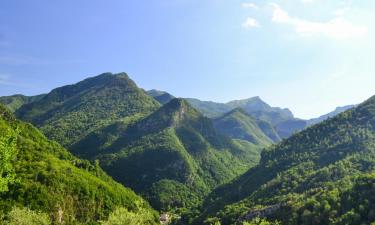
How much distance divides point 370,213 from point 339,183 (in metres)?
46.0

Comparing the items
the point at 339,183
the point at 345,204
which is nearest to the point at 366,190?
the point at 345,204

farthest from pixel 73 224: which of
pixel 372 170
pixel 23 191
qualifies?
pixel 372 170

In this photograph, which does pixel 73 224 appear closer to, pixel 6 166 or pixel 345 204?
pixel 345 204

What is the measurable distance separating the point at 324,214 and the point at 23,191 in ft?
395

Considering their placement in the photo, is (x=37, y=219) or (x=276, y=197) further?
(x=276, y=197)

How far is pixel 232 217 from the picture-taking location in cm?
19088

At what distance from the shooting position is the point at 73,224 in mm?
196750

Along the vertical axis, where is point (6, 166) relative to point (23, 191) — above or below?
above

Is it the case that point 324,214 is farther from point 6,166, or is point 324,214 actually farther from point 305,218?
point 6,166

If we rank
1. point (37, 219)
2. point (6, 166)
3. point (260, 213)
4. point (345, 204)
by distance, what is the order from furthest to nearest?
1. point (260, 213)
2. point (345, 204)
3. point (37, 219)
4. point (6, 166)

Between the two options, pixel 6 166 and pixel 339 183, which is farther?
pixel 339 183

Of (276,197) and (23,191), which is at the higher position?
(23,191)

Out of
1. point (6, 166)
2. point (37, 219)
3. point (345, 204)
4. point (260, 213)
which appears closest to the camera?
point (6, 166)

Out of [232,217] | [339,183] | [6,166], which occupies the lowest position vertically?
[232,217]
